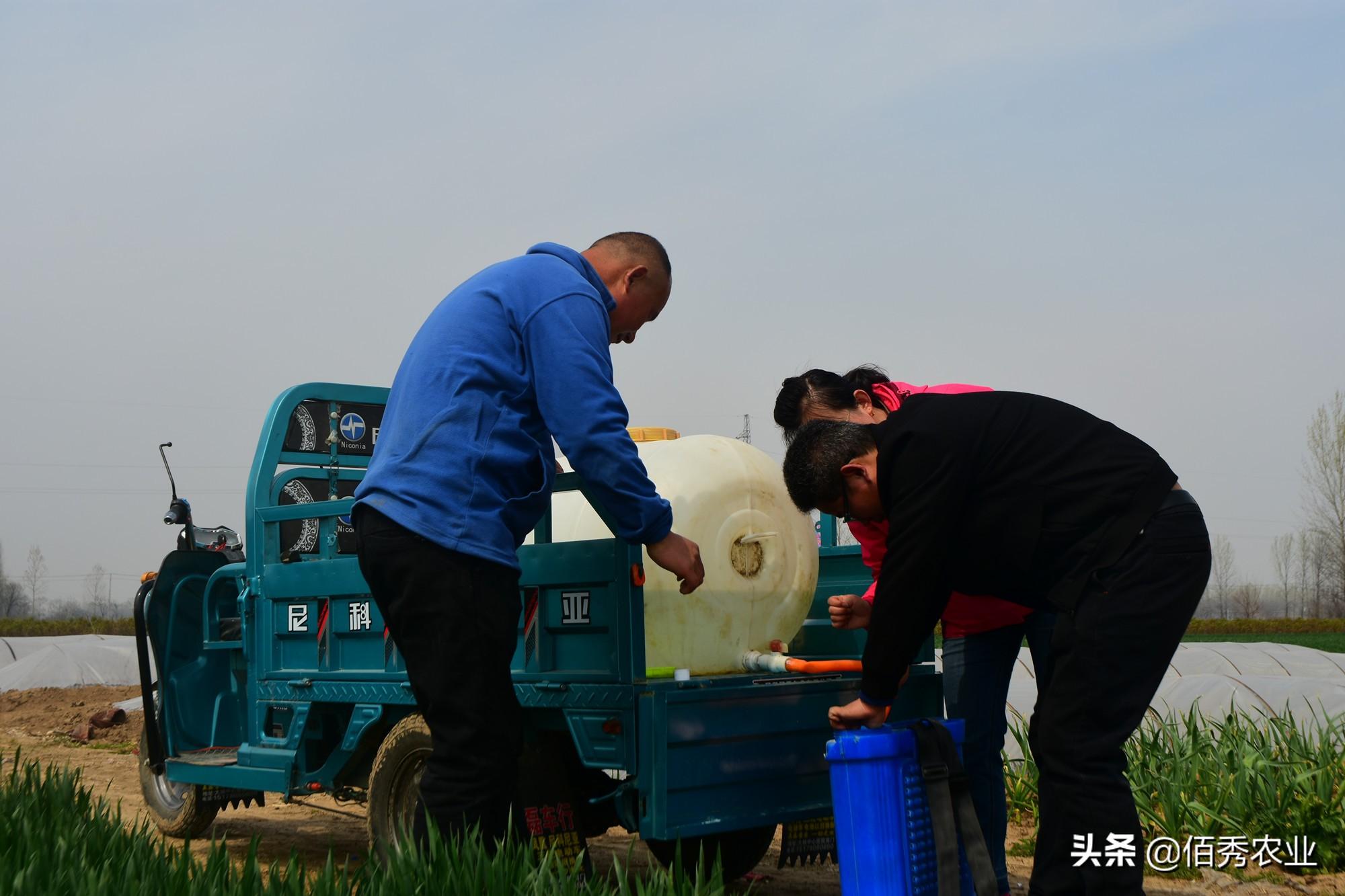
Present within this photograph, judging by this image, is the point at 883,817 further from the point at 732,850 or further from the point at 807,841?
the point at 732,850

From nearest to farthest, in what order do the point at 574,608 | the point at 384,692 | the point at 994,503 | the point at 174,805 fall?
the point at 994,503 < the point at 574,608 < the point at 384,692 < the point at 174,805

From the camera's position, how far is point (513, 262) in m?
3.66

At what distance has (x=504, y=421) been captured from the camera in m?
3.45

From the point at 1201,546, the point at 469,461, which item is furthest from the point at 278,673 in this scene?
the point at 1201,546

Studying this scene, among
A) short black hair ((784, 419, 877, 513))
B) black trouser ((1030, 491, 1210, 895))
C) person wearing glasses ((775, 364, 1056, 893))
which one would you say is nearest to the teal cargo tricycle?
person wearing glasses ((775, 364, 1056, 893))

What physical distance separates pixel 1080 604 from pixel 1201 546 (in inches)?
13.1

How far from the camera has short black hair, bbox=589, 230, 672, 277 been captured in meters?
3.84

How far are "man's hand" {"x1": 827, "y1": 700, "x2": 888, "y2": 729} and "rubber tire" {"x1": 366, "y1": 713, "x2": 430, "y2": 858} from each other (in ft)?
5.19

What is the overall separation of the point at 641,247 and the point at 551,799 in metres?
1.78

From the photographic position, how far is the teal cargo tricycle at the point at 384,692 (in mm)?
3791

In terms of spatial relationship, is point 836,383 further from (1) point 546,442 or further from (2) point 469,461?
(2) point 469,461

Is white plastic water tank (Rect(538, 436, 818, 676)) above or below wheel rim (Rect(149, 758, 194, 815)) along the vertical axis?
above

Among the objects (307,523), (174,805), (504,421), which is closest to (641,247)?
(504,421)

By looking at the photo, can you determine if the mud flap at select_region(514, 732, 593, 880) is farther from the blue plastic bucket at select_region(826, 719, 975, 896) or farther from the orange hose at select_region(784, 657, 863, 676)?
the blue plastic bucket at select_region(826, 719, 975, 896)
